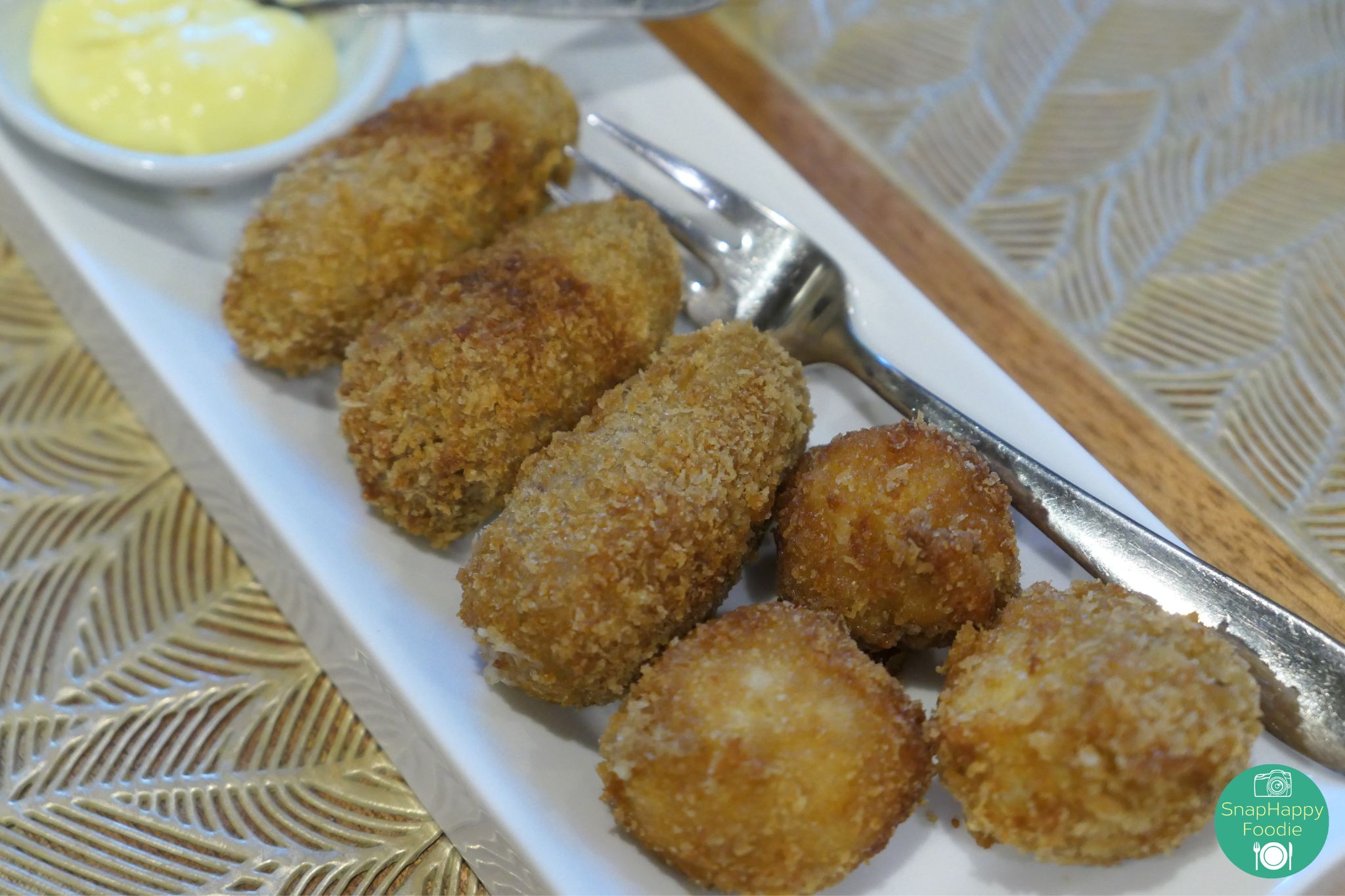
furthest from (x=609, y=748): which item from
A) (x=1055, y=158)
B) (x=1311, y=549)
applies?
(x=1055, y=158)

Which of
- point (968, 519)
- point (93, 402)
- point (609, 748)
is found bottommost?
point (93, 402)

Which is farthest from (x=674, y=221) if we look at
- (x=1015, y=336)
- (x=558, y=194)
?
(x=1015, y=336)

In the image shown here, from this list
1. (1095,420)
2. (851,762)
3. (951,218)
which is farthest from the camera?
(951,218)

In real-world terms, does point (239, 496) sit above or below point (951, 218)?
below

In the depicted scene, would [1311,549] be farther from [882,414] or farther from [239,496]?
[239,496]

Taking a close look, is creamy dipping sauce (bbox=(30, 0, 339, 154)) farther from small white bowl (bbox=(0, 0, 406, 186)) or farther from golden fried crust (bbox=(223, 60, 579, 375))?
golden fried crust (bbox=(223, 60, 579, 375))

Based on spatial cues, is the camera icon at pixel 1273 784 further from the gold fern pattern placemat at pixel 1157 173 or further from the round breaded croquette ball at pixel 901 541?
the gold fern pattern placemat at pixel 1157 173
